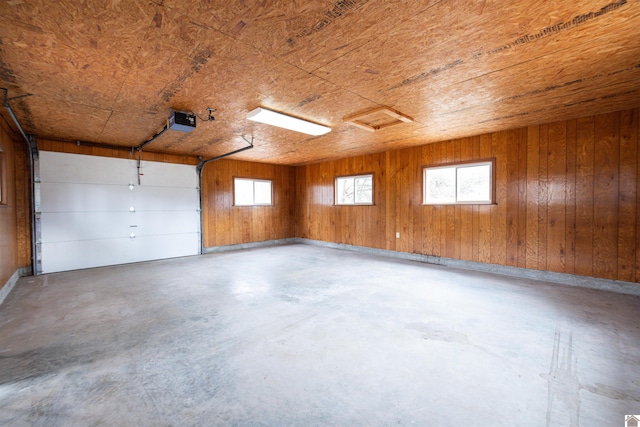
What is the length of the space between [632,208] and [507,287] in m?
1.88

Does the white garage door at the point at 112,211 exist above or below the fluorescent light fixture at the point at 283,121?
below

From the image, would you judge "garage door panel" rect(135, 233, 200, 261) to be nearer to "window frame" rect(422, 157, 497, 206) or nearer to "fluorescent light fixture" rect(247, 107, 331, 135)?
"fluorescent light fixture" rect(247, 107, 331, 135)

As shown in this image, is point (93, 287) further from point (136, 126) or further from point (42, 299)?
point (136, 126)

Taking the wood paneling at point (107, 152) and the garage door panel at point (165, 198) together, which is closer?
the wood paneling at point (107, 152)

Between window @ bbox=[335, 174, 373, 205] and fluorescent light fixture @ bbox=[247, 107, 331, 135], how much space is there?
2.77 meters

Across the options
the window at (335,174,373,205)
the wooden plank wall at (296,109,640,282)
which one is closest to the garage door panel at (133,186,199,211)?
the window at (335,174,373,205)

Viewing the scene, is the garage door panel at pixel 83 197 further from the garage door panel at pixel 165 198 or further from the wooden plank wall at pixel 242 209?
the wooden plank wall at pixel 242 209

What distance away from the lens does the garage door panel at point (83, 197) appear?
16.3ft

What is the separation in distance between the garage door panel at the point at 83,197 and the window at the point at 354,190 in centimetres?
496

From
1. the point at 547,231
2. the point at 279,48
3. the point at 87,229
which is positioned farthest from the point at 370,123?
the point at 87,229

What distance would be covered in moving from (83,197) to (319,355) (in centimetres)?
574

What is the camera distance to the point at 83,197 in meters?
5.32

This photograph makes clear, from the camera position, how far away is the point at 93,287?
408cm

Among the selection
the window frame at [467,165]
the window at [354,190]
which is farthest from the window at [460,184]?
the window at [354,190]
